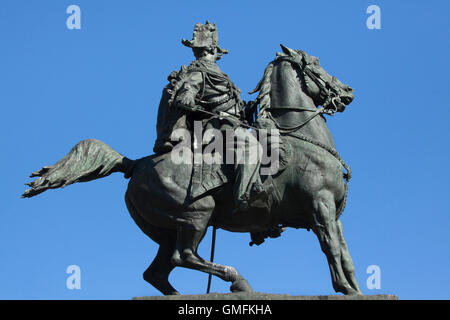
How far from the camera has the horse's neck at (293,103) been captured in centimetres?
1291

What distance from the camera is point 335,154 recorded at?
41.9 ft

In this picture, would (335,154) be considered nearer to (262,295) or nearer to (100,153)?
(262,295)

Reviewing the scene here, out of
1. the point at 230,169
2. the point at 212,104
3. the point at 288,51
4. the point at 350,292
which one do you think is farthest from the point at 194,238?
the point at 288,51

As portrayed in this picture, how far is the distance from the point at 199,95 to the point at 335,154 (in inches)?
86.4

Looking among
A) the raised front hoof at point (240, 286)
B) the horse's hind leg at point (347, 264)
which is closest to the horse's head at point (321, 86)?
the horse's hind leg at point (347, 264)

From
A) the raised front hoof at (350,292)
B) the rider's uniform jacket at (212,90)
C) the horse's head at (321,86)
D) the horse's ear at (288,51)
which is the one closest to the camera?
the raised front hoof at (350,292)

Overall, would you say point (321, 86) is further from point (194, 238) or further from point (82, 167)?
point (82, 167)

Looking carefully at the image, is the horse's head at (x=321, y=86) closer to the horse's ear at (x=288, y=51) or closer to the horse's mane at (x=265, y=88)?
the horse's ear at (x=288, y=51)

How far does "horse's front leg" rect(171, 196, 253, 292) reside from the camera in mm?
12195

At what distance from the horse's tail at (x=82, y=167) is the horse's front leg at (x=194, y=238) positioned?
123cm

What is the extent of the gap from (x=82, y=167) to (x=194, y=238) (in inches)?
76.4

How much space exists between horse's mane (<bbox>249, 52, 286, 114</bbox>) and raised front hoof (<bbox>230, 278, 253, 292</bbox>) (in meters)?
2.61

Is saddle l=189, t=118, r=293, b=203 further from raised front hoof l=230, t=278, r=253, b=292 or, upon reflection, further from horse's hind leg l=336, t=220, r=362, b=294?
raised front hoof l=230, t=278, r=253, b=292
